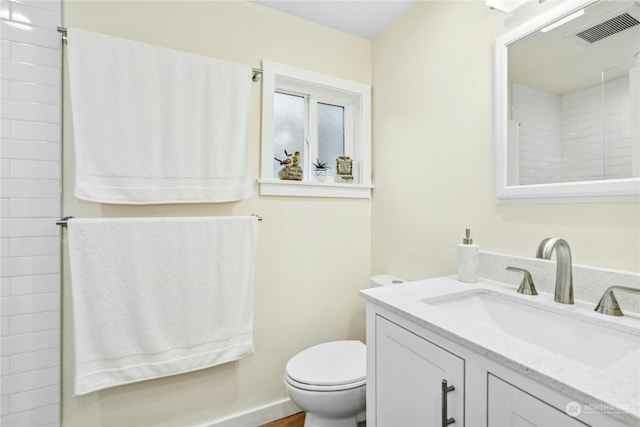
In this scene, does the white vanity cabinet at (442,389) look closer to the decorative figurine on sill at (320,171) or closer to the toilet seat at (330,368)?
the toilet seat at (330,368)

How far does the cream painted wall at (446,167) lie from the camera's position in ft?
3.13

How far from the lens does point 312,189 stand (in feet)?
5.64

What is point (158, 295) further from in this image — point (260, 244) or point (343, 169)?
point (343, 169)

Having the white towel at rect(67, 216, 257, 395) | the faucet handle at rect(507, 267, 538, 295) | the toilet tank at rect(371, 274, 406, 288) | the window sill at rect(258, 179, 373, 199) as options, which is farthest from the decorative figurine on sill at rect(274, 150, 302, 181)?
the faucet handle at rect(507, 267, 538, 295)

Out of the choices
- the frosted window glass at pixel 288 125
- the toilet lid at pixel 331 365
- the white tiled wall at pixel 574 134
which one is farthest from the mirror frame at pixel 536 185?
the frosted window glass at pixel 288 125

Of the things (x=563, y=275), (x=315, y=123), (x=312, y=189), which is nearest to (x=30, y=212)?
(x=312, y=189)

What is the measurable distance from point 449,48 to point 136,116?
4.75ft

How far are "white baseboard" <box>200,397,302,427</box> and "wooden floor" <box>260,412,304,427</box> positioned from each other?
2cm

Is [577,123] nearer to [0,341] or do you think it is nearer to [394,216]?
[394,216]

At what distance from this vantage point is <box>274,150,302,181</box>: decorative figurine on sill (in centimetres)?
168

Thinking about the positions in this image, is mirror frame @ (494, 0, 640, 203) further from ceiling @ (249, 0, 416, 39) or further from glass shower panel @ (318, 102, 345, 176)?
glass shower panel @ (318, 102, 345, 176)

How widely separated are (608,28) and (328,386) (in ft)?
5.14

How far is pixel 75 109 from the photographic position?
118cm

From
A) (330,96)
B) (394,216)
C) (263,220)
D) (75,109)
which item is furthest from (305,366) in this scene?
(330,96)
